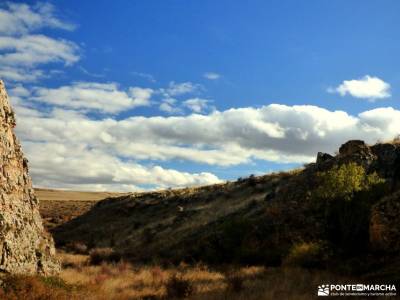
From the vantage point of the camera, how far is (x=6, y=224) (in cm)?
1622

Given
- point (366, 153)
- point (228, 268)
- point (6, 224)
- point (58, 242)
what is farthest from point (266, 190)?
point (6, 224)

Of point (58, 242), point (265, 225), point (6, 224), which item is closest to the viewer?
point (6, 224)

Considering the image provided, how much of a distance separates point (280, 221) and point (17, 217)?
19.9m

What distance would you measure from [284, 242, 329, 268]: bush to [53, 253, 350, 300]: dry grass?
1.85m

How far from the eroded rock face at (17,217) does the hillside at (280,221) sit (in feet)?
45.0

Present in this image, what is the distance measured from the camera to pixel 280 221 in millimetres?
32344

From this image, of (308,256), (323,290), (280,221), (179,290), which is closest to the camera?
(323,290)

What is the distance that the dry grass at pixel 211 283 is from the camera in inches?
658

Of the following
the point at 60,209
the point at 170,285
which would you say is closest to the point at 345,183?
the point at 170,285

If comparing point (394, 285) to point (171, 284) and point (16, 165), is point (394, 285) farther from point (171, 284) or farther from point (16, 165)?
point (16, 165)

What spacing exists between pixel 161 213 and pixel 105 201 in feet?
59.6

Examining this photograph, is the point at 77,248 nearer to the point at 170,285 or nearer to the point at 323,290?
the point at 170,285

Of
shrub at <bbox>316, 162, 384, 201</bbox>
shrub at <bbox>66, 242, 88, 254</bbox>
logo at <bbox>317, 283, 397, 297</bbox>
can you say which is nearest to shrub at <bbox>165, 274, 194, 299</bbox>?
logo at <bbox>317, 283, 397, 297</bbox>

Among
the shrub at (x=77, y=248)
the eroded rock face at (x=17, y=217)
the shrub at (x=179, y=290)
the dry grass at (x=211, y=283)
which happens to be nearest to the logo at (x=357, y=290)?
the dry grass at (x=211, y=283)
